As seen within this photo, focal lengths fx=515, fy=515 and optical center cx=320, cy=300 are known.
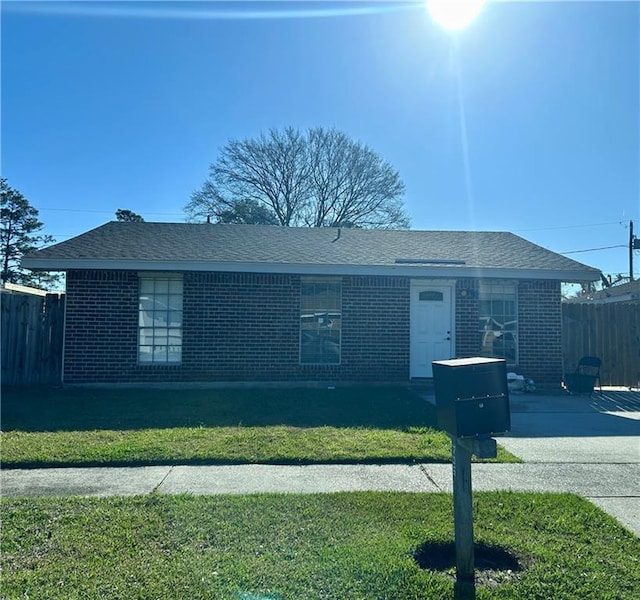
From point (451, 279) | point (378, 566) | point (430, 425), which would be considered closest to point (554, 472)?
point (430, 425)

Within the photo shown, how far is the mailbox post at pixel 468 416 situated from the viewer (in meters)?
3.09

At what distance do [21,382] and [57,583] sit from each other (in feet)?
29.8

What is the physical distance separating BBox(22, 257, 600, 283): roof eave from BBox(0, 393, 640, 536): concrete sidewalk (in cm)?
488

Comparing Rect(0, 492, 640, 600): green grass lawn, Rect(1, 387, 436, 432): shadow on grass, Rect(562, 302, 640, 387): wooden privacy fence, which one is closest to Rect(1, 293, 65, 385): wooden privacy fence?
Rect(1, 387, 436, 432): shadow on grass

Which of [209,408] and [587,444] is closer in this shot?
[587,444]

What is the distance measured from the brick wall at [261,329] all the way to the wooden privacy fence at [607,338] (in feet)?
2.73

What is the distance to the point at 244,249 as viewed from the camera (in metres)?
11.6

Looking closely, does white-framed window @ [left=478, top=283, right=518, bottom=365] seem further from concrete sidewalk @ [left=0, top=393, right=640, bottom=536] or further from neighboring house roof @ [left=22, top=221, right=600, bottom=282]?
concrete sidewalk @ [left=0, top=393, right=640, bottom=536]

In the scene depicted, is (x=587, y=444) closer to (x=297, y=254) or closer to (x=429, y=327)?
(x=429, y=327)

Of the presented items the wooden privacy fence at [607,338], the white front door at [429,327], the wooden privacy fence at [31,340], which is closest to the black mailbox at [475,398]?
the white front door at [429,327]

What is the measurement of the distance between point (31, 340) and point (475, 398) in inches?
414

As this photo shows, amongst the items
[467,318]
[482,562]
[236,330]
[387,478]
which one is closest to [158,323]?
[236,330]

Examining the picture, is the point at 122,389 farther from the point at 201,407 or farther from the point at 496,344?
the point at 496,344

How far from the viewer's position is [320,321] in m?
11.0
